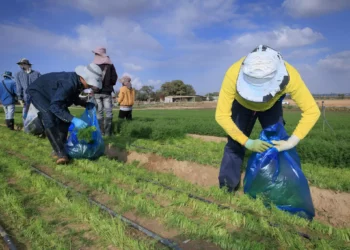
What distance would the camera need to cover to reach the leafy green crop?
4.29 meters

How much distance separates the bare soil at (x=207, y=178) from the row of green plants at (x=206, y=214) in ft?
2.10

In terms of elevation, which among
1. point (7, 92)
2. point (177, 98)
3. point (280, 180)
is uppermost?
point (177, 98)

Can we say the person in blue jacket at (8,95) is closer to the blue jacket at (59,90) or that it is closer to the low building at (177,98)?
the blue jacket at (59,90)

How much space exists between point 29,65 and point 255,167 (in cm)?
664

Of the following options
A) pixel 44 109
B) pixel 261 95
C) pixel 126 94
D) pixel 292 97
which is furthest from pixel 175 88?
pixel 261 95

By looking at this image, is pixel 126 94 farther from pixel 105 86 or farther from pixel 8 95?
pixel 8 95

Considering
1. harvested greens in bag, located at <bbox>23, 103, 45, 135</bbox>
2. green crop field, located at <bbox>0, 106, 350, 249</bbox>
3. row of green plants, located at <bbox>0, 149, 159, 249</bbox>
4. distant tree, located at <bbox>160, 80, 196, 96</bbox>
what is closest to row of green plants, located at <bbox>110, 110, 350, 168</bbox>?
green crop field, located at <bbox>0, 106, 350, 249</bbox>

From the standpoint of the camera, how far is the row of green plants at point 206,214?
2170 mm

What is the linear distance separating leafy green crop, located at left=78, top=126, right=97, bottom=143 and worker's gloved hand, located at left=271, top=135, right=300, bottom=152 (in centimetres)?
278

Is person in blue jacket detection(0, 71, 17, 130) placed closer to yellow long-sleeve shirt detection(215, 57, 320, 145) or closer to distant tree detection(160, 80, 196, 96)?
yellow long-sleeve shirt detection(215, 57, 320, 145)

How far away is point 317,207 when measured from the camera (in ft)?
11.1

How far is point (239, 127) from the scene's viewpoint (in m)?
3.22

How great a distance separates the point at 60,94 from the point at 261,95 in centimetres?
303

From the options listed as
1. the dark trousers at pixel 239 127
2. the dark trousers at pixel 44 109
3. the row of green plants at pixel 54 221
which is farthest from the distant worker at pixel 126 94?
the dark trousers at pixel 239 127
